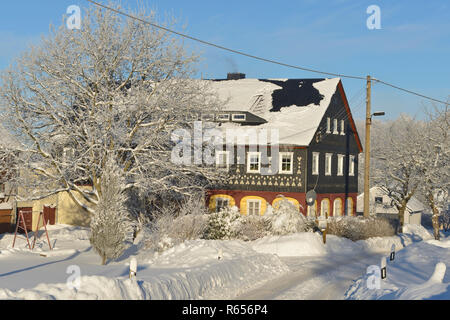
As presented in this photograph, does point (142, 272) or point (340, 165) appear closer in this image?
point (142, 272)

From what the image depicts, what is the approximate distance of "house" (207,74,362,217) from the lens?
34.8 metres

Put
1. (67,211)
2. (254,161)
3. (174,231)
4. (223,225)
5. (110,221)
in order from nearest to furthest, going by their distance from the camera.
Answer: (110,221) → (174,231) → (223,225) → (254,161) → (67,211)

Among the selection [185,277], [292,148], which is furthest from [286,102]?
[185,277]

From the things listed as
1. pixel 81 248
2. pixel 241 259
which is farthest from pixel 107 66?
pixel 241 259

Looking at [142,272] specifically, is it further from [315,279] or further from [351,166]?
[351,166]

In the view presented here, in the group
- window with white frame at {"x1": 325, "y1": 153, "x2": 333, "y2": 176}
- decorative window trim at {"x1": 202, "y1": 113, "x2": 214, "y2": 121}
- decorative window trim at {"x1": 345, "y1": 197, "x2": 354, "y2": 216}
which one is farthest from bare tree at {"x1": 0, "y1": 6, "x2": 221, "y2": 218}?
decorative window trim at {"x1": 345, "y1": 197, "x2": 354, "y2": 216}

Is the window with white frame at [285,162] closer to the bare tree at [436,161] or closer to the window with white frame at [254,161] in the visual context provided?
the window with white frame at [254,161]

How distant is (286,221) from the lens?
86.2 ft

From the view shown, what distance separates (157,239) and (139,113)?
21.9 ft

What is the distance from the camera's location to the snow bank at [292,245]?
2370cm

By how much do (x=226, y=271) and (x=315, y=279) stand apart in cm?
320

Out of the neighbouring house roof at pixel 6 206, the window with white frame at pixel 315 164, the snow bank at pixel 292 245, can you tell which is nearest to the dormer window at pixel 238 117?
the window with white frame at pixel 315 164

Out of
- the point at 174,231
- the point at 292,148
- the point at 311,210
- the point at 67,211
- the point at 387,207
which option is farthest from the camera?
the point at 387,207

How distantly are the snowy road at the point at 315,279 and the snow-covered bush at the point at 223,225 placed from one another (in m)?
4.09
